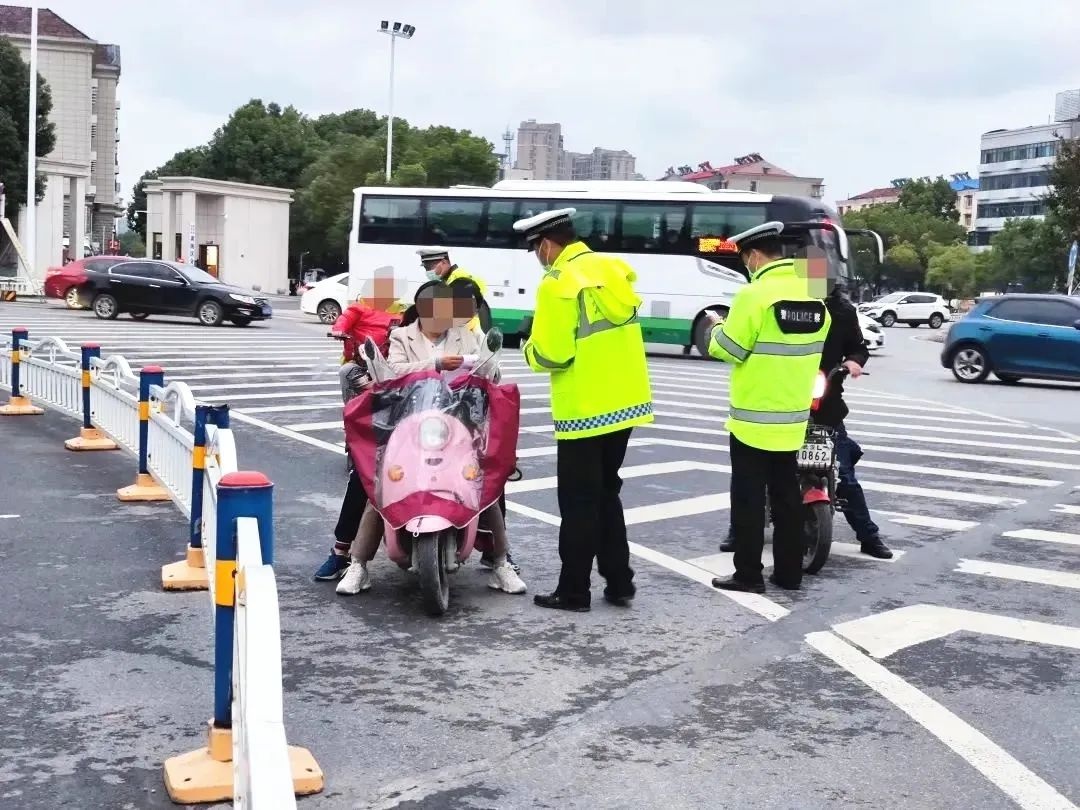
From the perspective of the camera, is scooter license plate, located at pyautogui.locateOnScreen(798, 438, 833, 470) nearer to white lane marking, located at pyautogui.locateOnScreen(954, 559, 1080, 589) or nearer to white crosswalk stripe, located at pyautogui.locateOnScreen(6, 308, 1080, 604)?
white crosswalk stripe, located at pyautogui.locateOnScreen(6, 308, 1080, 604)

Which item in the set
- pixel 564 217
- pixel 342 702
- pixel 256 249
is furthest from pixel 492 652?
pixel 256 249

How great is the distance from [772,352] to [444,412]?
1718 mm

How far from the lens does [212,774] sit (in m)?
3.93

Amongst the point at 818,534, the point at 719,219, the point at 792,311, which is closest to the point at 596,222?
the point at 719,219

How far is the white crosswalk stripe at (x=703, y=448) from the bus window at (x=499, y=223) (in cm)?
626

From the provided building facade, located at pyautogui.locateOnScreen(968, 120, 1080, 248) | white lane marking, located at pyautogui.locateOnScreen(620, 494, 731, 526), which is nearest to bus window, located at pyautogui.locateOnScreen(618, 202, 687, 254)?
white lane marking, located at pyautogui.locateOnScreen(620, 494, 731, 526)

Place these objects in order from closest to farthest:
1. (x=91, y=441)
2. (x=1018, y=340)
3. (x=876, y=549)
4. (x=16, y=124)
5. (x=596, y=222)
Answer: (x=876, y=549) < (x=91, y=441) < (x=1018, y=340) < (x=596, y=222) < (x=16, y=124)

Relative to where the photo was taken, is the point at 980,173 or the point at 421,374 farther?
the point at 980,173

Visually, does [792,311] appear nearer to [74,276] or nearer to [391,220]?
[391,220]

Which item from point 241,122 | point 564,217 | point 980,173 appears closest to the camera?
point 564,217

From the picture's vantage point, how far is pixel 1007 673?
17.7 feet

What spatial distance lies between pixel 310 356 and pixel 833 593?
16.4 meters

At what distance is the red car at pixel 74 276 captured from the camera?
29.4 meters

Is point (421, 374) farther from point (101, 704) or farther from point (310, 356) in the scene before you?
point (310, 356)
